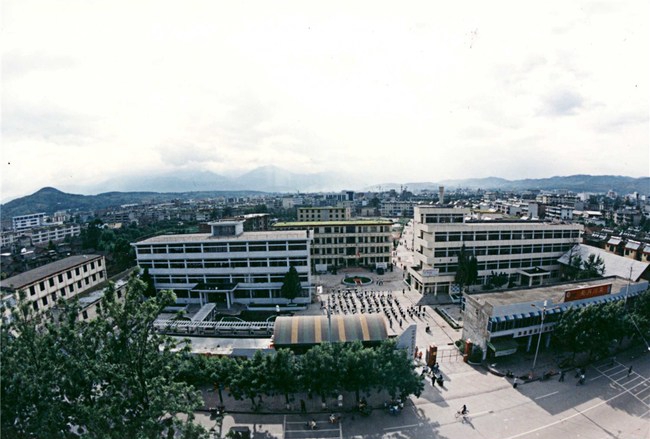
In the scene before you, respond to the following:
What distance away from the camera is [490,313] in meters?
29.6

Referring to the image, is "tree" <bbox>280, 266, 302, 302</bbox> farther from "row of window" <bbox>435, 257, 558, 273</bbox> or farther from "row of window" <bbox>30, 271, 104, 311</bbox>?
"row of window" <bbox>30, 271, 104, 311</bbox>

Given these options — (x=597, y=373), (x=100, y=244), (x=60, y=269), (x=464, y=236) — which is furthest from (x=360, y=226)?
(x=100, y=244)

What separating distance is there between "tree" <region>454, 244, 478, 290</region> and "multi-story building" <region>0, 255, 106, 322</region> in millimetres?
45863

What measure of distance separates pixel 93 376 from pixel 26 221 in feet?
660

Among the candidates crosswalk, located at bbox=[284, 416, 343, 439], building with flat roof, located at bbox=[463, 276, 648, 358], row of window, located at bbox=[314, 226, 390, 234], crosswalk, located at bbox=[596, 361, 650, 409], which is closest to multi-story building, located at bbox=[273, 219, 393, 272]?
row of window, located at bbox=[314, 226, 390, 234]

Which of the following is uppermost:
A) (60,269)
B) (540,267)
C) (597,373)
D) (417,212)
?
(417,212)

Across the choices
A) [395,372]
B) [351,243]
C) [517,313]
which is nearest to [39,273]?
[395,372]

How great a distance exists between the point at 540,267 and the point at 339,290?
31.8 metres

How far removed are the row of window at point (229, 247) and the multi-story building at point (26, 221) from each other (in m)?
163

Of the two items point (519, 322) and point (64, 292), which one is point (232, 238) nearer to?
point (64, 292)

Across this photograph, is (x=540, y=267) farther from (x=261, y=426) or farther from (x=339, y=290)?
(x=261, y=426)

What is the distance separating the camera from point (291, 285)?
42875mm

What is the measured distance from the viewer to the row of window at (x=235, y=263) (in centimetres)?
4478

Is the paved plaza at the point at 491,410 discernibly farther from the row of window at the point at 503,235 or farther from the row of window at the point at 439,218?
the row of window at the point at 439,218
